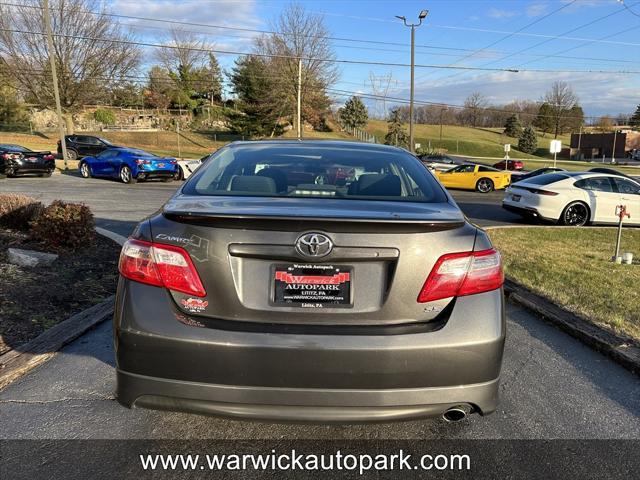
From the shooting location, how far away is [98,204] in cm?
1245

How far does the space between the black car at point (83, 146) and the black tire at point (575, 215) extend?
24073 mm

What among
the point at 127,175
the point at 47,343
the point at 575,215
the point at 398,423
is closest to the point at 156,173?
the point at 127,175

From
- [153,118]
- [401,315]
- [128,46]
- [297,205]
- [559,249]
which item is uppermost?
[128,46]

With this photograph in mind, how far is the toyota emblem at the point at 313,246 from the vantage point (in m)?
2.13

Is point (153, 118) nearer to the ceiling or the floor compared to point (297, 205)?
nearer to the ceiling

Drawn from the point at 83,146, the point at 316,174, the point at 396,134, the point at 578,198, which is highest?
the point at 396,134

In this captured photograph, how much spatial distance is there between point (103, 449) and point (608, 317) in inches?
170

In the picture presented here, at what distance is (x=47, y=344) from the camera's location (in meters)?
3.69

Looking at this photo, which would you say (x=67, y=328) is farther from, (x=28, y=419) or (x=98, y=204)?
(x=98, y=204)

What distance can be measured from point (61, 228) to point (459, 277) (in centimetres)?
559

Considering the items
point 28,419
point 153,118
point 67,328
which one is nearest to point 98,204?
point 67,328

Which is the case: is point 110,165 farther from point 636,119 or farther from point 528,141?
point 636,119

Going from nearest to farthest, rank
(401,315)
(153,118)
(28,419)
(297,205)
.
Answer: (401,315) → (297,205) → (28,419) → (153,118)

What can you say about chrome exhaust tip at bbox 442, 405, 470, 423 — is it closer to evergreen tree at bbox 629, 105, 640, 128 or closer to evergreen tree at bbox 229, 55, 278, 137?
evergreen tree at bbox 229, 55, 278, 137
